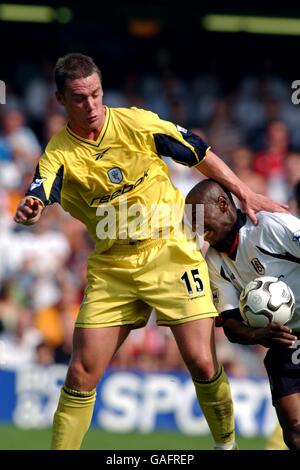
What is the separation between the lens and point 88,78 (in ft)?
21.7

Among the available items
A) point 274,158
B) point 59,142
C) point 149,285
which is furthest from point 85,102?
point 274,158

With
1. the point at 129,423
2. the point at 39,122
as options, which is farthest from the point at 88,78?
the point at 39,122

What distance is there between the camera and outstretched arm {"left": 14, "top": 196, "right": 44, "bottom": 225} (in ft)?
20.7

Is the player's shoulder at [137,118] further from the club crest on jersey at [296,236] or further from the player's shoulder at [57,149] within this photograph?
the club crest on jersey at [296,236]

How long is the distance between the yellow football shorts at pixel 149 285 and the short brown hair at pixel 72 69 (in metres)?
1.13

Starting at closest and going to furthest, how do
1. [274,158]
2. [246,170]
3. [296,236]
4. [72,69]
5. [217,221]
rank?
[296,236] → [72,69] → [217,221] → [246,170] → [274,158]

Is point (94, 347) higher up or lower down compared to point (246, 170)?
higher up

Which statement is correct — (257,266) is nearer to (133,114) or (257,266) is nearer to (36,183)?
(133,114)

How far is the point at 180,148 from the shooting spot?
22.6 feet

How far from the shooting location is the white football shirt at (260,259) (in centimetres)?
663

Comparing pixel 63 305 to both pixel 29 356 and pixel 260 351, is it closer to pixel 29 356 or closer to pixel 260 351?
pixel 29 356

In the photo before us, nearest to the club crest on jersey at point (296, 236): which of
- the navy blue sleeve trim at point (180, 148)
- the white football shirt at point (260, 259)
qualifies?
the white football shirt at point (260, 259)

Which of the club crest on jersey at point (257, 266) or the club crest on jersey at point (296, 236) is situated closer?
the club crest on jersey at point (296, 236)

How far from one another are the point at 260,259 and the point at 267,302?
394 millimetres
